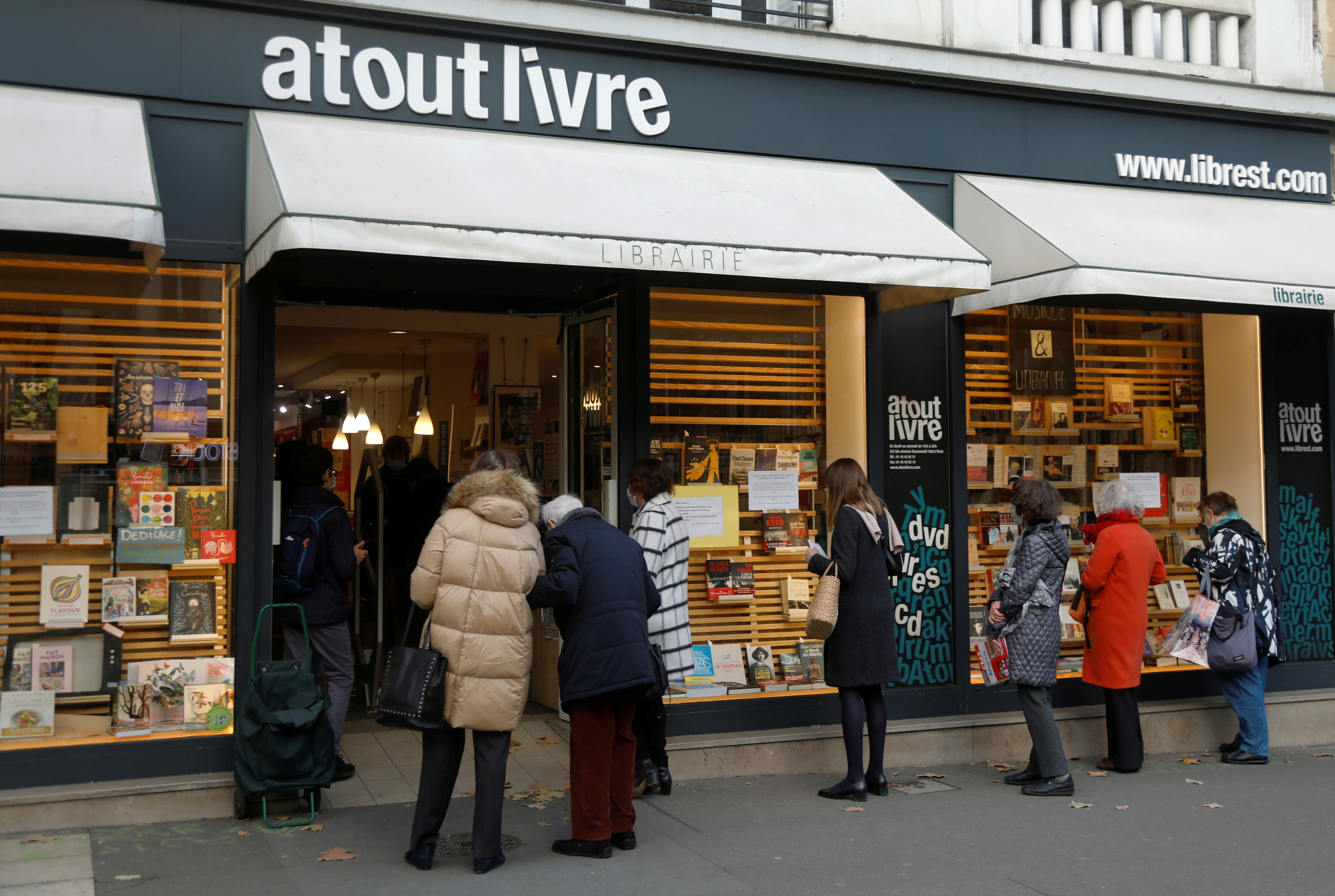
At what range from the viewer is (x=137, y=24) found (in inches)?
239

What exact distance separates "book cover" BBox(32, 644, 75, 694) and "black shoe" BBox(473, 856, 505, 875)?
243 centimetres

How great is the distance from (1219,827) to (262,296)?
5.77m

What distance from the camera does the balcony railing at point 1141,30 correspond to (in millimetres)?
8344

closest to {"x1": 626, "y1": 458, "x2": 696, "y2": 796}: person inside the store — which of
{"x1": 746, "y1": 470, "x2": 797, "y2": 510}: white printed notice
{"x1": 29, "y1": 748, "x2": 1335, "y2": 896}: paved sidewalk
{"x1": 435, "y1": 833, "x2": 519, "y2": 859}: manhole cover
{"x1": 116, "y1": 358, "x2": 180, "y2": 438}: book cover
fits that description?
{"x1": 29, "y1": 748, "x2": 1335, "y2": 896}: paved sidewalk

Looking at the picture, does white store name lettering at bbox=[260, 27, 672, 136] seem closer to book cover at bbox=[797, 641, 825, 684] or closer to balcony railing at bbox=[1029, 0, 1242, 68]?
balcony railing at bbox=[1029, 0, 1242, 68]

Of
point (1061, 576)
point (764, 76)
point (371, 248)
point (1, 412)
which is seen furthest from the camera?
point (764, 76)

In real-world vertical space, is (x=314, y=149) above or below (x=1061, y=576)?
above

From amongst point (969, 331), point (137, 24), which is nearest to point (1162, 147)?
point (969, 331)

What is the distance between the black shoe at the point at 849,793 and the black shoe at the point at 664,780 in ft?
2.77

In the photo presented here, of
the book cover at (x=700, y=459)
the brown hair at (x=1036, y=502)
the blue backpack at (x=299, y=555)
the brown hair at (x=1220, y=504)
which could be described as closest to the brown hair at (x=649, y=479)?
the book cover at (x=700, y=459)

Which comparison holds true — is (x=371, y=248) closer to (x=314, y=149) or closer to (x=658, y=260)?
(x=314, y=149)

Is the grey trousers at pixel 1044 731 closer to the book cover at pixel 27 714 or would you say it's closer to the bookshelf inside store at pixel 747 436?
the bookshelf inside store at pixel 747 436

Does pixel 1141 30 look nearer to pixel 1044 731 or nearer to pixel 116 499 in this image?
pixel 1044 731

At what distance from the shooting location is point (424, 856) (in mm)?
5184
